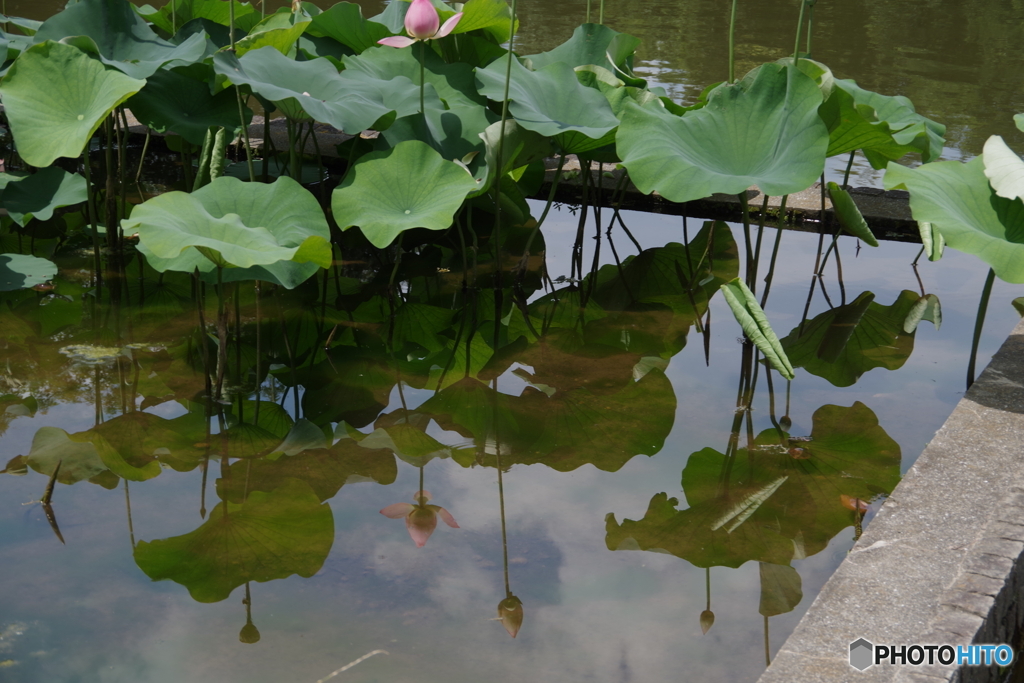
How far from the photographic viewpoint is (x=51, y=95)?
2551 mm

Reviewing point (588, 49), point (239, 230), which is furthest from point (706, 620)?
point (588, 49)

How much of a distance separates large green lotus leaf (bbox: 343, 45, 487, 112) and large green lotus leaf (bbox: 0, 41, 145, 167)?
2.69 feet

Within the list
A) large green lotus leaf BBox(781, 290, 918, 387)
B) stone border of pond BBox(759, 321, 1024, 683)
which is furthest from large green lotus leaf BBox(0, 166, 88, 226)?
stone border of pond BBox(759, 321, 1024, 683)

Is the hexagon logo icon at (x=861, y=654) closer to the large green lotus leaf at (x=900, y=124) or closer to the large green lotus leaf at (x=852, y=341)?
the large green lotus leaf at (x=852, y=341)

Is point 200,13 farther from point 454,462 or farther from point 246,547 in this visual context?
point 246,547

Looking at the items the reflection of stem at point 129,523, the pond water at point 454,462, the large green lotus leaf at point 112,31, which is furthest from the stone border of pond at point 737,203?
the reflection of stem at point 129,523

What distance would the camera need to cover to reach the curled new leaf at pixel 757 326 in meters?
2.01

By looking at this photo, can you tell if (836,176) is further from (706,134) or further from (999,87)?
(999,87)

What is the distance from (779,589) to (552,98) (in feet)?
5.59

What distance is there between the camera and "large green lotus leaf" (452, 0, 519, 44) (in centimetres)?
298

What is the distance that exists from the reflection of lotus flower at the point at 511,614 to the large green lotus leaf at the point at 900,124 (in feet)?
5.88

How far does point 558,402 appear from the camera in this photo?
2223 mm

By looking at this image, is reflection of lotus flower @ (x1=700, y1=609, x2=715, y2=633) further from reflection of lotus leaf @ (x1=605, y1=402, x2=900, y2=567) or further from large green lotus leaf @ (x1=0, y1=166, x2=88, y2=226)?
large green lotus leaf @ (x1=0, y1=166, x2=88, y2=226)

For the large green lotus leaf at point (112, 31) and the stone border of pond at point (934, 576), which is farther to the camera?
the large green lotus leaf at point (112, 31)
